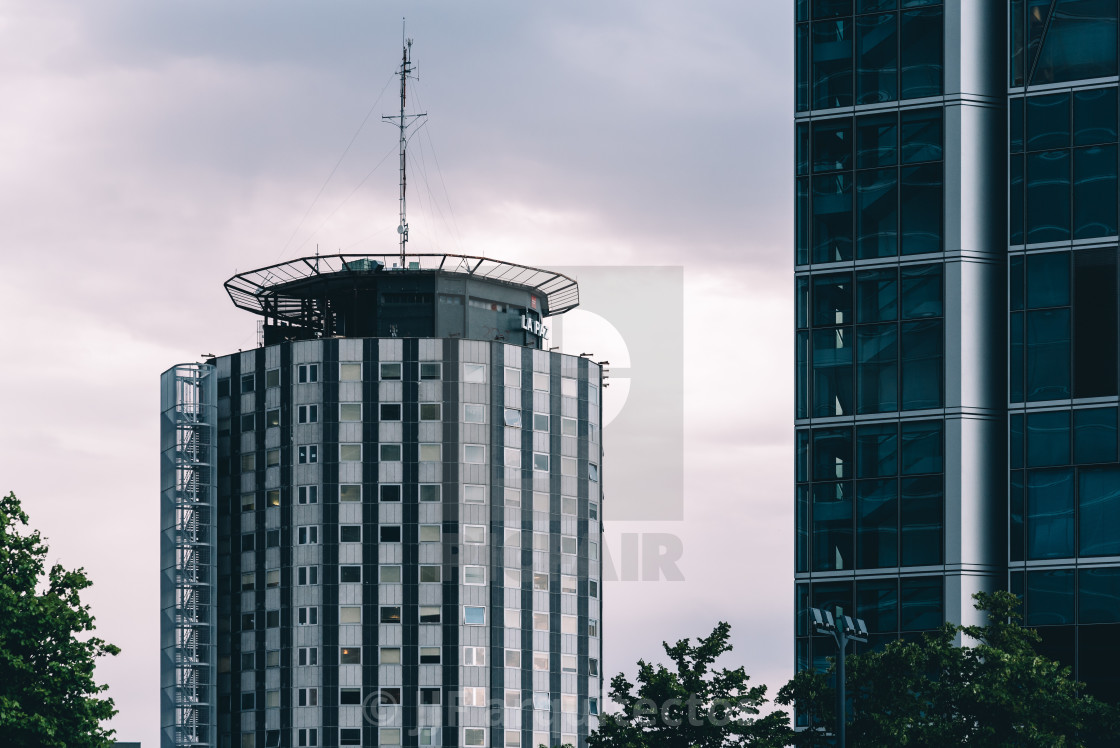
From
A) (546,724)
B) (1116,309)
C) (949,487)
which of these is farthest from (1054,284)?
(546,724)

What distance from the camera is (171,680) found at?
490 ft

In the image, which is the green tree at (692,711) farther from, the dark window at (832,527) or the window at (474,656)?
the window at (474,656)

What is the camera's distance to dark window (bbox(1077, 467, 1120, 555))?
91.4 metres

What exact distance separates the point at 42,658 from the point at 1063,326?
5097 centimetres

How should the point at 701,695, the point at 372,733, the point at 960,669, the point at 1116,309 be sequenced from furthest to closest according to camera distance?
the point at 372,733 → the point at 1116,309 → the point at 701,695 → the point at 960,669

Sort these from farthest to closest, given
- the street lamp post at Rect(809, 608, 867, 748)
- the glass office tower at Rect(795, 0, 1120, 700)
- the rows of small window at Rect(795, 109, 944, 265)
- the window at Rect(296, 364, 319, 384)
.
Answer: the window at Rect(296, 364, 319, 384) < the rows of small window at Rect(795, 109, 944, 265) < the glass office tower at Rect(795, 0, 1120, 700) < the street lamp post at Rect(809, 608, 867, 748)

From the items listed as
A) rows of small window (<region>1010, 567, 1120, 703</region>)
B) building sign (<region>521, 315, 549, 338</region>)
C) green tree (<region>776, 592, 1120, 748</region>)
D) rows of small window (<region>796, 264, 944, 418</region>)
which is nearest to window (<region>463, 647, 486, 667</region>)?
building sign (<region>521, 315, 549, 338</region>)

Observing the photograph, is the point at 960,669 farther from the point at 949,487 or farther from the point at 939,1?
the point at 939,1

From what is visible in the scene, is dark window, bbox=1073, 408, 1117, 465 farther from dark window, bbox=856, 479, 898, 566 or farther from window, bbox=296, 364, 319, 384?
window, bbox=296, 364, 319, 384

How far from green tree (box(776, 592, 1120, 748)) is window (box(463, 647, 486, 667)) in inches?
2963

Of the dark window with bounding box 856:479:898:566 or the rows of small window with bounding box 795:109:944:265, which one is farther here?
the rows of small window with bounding box 795:109:944:265

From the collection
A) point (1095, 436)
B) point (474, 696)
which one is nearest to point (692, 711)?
point (1095, 436)

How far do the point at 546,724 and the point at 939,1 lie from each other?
7185 cm

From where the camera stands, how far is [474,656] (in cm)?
14712
